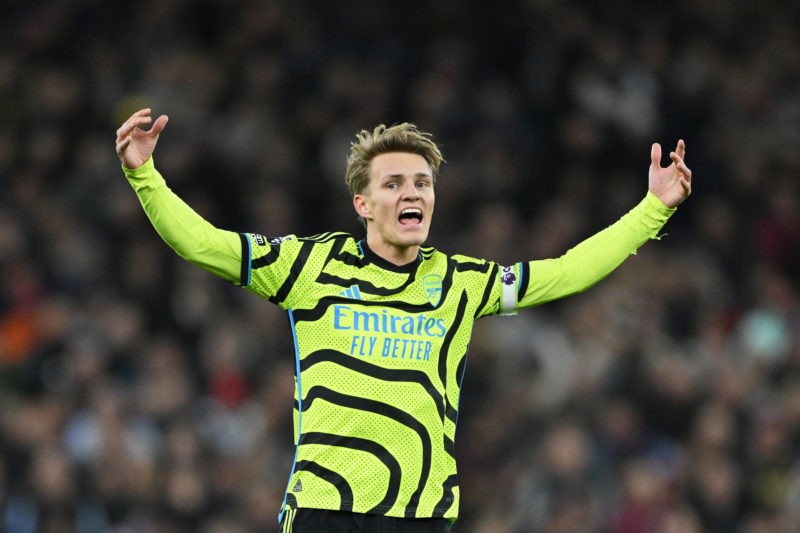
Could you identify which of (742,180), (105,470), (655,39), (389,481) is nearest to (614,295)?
(742,180)

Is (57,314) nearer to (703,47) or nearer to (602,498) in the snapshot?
(602,498)

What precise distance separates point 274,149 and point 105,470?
143 inches

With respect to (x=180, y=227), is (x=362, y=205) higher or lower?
higher

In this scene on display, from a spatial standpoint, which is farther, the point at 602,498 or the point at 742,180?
the point at 742,180

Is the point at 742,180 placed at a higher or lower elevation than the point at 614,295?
higher

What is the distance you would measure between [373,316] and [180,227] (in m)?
0.74

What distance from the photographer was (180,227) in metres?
5.03

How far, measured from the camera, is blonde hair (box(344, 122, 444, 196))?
17.6 feet

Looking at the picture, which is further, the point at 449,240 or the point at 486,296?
the point at 449,240

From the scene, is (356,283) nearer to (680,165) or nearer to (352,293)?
(352,293)

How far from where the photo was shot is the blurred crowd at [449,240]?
1012 cm

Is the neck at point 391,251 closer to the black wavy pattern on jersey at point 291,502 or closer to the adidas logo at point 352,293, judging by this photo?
the adidas logo at point 352,293

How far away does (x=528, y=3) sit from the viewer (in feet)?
44.8

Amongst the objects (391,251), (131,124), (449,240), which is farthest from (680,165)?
(449,240)
